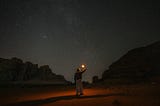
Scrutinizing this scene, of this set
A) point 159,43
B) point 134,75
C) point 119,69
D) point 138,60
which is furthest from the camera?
point 159,43

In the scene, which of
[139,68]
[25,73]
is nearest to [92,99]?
[139,68]

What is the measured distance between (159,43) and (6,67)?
56.1 meters

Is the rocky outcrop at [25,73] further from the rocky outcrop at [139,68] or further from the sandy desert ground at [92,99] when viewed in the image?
the sandy desert ground at [92,99]

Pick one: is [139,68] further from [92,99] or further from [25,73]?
[25,73]

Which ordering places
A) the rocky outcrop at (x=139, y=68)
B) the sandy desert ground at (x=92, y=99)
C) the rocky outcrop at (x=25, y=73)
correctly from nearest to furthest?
the sandy desert ground at (x=92, y=99) < the rocky outcrop at (x=139, y=68) < the rocky outcrop at (x=25, y=73)

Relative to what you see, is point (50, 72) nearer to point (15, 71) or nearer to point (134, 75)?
point (15, 71)

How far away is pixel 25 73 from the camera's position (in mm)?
78000

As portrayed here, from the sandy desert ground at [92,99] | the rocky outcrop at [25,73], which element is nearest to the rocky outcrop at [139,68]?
the rocky outcrop at [25,73]

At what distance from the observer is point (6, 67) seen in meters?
75.5

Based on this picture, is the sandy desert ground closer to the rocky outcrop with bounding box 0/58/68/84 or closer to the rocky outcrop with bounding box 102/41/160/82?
the rocky outcrop with bounding box 102/41/160/82

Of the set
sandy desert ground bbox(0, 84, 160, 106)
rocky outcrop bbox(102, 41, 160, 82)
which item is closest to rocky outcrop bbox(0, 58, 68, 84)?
rocky outcrop bbox(102, 41, 160, 82)

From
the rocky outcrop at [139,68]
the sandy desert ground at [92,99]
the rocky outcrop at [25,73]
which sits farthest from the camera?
the rocky outcrop at [25,73]

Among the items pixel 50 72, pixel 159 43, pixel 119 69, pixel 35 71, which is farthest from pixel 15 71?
pixel 159 43

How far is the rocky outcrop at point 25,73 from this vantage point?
240 feet
